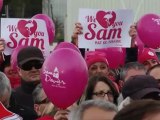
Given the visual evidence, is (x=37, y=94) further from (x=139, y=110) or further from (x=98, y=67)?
(x=139, y=110)

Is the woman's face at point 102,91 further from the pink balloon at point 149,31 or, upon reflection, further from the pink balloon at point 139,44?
the pink balloon at point 139,44

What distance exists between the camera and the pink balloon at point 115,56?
579 centimetres

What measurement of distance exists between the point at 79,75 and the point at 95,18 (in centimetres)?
211

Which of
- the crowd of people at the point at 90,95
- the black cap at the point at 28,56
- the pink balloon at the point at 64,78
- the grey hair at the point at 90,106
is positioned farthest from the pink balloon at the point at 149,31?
the grey hair at the point at 90,106

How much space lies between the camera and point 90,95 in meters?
3.81

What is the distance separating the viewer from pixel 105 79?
394 cm

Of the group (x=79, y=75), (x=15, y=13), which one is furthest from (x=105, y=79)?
(x=15, y=13)

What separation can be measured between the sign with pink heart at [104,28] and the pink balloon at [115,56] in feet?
0.26

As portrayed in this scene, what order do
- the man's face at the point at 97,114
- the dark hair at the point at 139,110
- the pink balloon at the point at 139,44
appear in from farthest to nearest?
the pink balloon at the point at 139,44, the man's face at the point at 97,114, the dark hair at the point at 139,110

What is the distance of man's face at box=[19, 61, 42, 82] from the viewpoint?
175 inches

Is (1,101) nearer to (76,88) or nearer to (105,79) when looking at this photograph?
(76,88)

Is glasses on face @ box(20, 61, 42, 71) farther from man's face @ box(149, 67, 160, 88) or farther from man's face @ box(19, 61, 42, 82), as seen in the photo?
man's face @ box(149, 67, 160, 88)

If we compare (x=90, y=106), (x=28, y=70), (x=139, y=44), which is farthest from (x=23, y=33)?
(x=90, y=106)

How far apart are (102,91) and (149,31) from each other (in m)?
2.43
